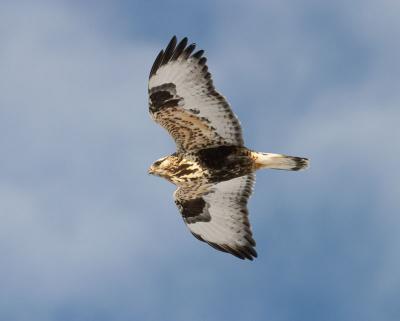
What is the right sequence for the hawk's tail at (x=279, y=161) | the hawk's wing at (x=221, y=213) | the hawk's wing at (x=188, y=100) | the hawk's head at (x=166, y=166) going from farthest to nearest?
the hawk's wing at (x=221, y=213) → the hawk's head at (x=166, y=166) → the hawk's tail at (x=279, y=161) → the hawk's wing at (x=188, y=100)

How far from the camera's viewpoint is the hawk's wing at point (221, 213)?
18094 mm

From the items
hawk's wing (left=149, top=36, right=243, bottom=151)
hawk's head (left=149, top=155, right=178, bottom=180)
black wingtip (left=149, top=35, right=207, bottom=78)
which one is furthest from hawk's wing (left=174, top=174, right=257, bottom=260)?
black wingtip (left=149, top=35, right=207, bottom=78)

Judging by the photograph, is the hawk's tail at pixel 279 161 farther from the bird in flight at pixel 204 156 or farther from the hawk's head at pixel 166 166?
the hawk's head at pixel 166 166

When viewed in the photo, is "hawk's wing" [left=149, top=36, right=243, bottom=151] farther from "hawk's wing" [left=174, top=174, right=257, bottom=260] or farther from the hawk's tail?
"hawk's wing" [left=174, top=174, right=257, bottom=260]

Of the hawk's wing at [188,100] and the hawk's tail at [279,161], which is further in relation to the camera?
the hawk's tail at [279,161]

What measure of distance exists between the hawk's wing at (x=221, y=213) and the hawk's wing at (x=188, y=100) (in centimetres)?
131

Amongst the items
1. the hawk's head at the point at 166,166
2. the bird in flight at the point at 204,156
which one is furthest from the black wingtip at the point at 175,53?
the hawk's head at the point at 166,166

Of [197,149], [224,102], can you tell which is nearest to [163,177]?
[197,149]

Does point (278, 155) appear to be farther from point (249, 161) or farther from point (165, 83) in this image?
point (165, 83)

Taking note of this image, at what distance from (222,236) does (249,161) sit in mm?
1784

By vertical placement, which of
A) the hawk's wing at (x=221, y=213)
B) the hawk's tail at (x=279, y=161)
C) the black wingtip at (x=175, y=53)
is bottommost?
the hawk's wing at (x=221, y=213)

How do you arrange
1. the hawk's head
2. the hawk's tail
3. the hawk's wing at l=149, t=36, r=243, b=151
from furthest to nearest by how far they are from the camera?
1. the hawk's head
2. the hawk's tail
3. the hawk's wing at l=149, t=36, r=243, b=151

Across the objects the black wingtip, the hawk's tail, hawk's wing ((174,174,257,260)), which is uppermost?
the black wingtip

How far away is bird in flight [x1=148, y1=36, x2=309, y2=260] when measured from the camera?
55.2 feet
